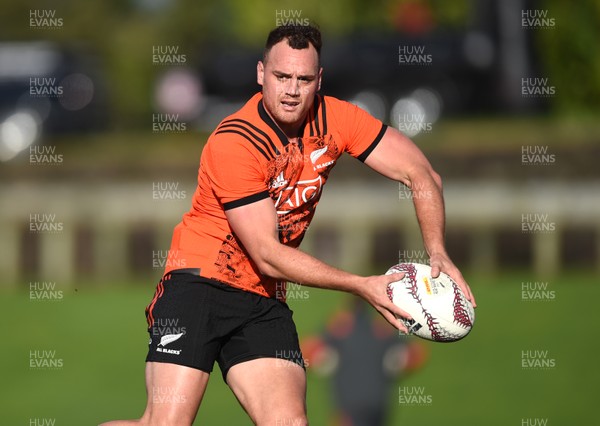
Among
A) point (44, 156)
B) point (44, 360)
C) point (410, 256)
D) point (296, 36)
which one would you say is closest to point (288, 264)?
point (296, 36)

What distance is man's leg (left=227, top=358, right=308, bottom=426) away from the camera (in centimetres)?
693

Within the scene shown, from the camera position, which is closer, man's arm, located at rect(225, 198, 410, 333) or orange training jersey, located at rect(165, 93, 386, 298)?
man's arm, located at rect(225, 198, 410, 333)

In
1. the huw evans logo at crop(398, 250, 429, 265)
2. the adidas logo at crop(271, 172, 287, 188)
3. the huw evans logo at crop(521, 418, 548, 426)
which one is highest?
the adidas logo at crop(271, 172, 287, 188)

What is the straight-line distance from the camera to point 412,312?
6.68 m

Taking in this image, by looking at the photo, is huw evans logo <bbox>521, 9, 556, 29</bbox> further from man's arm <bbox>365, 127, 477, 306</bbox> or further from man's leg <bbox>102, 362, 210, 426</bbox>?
man's leg <bbox>102, 362, 210, 426</bbox>

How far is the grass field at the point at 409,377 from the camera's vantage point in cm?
1485

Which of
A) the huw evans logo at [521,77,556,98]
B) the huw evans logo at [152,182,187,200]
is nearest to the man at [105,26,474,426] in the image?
the huw evans logo at [152,182,187,200]

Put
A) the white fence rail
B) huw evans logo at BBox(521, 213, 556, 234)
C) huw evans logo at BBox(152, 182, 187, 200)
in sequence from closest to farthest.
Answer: huw evans logo at BBox(521, 213, 556, 234), the white fence rail, huw evans logo at BBox(152, 182, 187, 200)

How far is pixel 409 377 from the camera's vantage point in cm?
1617

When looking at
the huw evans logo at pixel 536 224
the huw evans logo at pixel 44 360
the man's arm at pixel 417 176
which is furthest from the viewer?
A: the huw evans logo at pixel 536 224

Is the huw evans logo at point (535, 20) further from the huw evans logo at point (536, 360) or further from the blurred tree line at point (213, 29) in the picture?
the huw evans logo at point (536, 360)

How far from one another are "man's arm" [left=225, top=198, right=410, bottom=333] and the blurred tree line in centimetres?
1764

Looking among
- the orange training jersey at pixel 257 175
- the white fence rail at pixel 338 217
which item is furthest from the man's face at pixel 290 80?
the white fence rail at pixel 338 217

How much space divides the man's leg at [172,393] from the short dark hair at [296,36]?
6.06 ft
